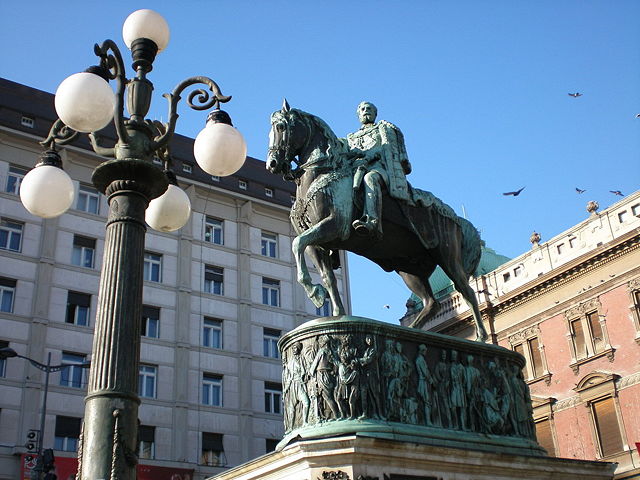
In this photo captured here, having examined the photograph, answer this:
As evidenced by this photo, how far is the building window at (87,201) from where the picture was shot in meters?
37.0

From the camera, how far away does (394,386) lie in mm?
9578

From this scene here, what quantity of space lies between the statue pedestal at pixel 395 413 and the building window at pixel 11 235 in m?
26.8

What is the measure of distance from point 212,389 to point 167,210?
29214mm

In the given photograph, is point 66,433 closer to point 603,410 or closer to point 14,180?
point 14,180

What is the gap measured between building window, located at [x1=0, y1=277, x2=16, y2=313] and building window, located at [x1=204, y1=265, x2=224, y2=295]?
30.4 feet

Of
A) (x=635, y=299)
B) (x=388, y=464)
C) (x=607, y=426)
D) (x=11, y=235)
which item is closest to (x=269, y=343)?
(x=11, y=235)

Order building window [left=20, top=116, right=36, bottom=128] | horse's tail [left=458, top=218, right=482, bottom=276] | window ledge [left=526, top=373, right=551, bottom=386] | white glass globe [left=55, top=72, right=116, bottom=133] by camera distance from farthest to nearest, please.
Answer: building window [left=20, top=116, right=36, bottom=128] → window ledge [left=526, top=373, right=551, bottom=386] → horse's tail [left=458, top=218, right=482, bottom=276] → white glass globe [left=55, top=72, right=116, bottom=133]

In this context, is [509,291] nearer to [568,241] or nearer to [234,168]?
[568,241]

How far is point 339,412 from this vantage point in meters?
9.19

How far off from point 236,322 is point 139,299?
1272 inches

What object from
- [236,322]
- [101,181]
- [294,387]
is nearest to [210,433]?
[236,322]

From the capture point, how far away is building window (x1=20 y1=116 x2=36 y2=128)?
118 ft

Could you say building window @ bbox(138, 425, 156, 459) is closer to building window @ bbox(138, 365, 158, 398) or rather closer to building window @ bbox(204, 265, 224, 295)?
building window @ bbox(138, 365, 158, 398)

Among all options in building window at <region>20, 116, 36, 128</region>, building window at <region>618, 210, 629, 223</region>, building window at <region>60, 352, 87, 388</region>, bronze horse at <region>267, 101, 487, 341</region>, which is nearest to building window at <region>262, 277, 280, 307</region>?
building window at <region>60, 352, 87, 388</region>
